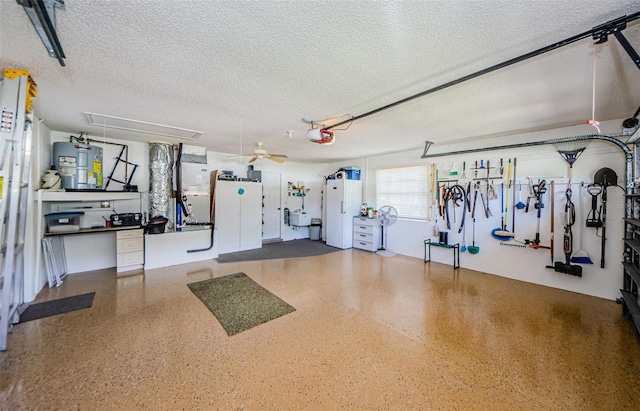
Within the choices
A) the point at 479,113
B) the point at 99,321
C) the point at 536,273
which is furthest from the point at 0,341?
the point at 536,273

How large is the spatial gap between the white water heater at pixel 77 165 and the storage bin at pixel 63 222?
0.48 m

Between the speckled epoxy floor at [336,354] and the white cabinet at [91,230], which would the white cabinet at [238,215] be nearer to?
the white cabinet at [91,230]

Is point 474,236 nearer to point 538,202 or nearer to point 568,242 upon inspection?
point 538,202

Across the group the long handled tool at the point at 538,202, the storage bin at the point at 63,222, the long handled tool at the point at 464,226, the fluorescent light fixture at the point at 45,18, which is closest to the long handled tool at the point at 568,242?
the long handled tool at the point at 538,202

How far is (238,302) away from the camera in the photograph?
10.00 ft

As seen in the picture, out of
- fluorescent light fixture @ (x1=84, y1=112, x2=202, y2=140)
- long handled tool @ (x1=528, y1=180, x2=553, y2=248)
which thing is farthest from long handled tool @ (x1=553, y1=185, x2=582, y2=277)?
fluorescent light fixture @ (x1=84, y1=112, x2=202, y2=140)

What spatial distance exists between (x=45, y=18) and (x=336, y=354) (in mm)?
3131

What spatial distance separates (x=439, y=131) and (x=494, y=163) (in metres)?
1.36

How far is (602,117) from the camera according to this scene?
3104 mm

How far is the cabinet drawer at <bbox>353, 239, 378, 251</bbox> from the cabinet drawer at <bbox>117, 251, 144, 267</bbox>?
4.73 metres

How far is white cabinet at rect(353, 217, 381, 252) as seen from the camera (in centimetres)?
581

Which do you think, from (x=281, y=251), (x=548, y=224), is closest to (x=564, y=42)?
(x=548, y=224)

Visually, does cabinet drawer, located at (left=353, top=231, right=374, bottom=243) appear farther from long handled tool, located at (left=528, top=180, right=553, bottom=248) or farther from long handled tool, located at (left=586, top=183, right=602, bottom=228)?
long handled tool, located at (left=586, top=183, right=602, bottom=228)

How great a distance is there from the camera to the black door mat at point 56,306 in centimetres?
262
